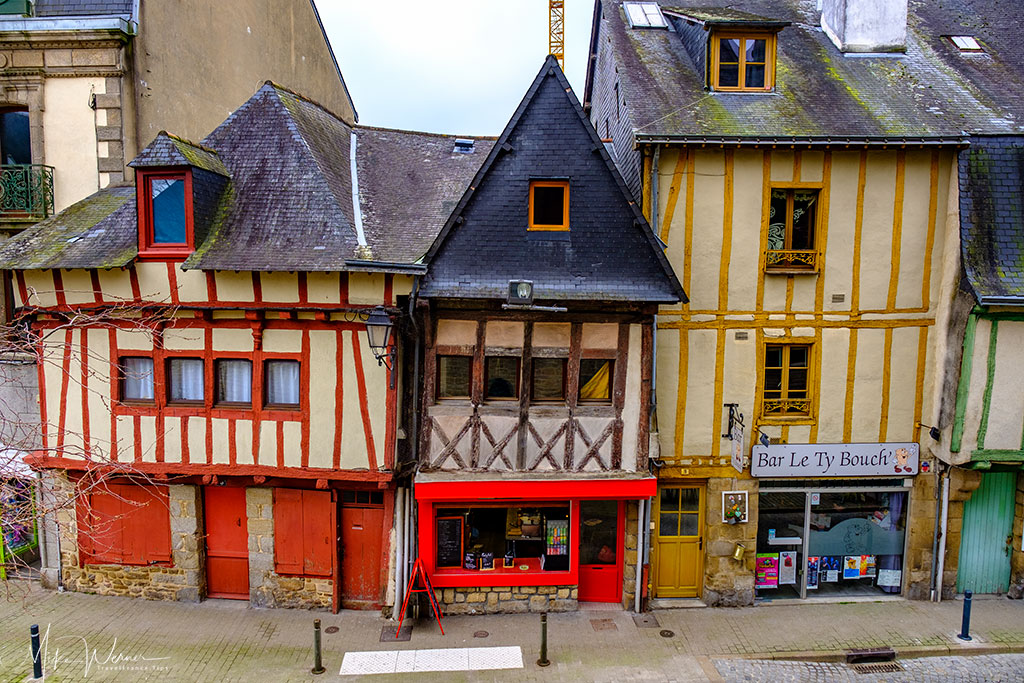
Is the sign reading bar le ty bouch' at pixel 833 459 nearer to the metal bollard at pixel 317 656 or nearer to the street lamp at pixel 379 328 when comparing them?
the street lamp at pixel 379 328

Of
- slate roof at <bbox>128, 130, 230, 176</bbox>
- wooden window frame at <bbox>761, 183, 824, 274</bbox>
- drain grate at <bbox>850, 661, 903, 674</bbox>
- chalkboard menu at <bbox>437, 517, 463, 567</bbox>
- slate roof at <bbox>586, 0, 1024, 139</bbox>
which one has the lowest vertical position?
drain grate at <bbox>850, 661, 903, 674</bbox>

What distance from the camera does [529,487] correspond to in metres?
9.01

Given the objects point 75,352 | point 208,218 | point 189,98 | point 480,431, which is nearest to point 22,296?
point 75,352

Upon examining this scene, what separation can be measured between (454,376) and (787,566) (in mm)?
6073

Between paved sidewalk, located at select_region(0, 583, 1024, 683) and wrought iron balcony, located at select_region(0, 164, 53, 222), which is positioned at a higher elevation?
wrought iron balcony, located at select_region(0, 164, 53, 222)

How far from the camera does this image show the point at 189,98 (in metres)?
12.4

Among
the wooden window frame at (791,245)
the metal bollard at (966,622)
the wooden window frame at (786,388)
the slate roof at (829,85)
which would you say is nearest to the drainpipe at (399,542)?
the wooden window frame at (786,388)

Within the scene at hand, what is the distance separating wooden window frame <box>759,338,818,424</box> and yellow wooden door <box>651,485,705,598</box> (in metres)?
1.57

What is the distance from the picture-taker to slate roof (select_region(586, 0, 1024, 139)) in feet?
30.7

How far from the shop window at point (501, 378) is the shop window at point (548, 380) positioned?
0.28m

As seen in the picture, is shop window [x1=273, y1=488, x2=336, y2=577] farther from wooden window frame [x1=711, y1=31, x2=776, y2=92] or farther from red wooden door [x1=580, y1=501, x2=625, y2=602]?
wooden window frame [x1=711, y1=31, x2=776, y2=92]

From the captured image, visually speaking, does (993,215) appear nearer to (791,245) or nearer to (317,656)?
(791,245)

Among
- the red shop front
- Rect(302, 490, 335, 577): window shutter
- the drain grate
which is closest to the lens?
the drain grate

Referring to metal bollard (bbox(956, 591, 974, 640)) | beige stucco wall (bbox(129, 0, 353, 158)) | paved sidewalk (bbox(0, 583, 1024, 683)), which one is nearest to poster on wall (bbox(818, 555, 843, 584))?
paved sidewalk (bbox(0, 583, 1024, 683))
